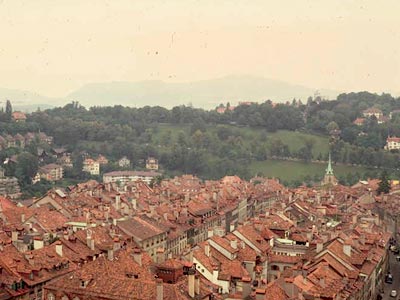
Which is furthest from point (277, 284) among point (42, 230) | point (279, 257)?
point (42, 230)

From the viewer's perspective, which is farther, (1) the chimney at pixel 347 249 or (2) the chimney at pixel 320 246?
(2) the chimney at pixel 320 246

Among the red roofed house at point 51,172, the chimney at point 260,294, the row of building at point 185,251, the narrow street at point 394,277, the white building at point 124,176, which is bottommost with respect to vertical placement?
the white building at point 124,176

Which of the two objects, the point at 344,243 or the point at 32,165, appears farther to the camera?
the point at 32,165

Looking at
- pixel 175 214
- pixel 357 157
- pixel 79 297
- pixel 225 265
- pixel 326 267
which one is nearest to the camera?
pixel 79 297

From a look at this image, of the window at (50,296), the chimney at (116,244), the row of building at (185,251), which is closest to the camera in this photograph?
the window at (50,296)

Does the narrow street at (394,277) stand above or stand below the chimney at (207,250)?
below

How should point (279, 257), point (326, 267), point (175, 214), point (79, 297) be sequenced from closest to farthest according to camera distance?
1. point (79, 297)
2. point (326, 267)
3. point (279, 257)
4. point (175, 214)

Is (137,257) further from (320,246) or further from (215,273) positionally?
(320,246)

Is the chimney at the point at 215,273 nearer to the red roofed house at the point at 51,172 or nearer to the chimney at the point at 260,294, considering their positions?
the chimney at the point at 260,294

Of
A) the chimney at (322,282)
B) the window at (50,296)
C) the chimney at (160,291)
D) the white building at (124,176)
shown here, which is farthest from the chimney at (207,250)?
the white building at (124,176)

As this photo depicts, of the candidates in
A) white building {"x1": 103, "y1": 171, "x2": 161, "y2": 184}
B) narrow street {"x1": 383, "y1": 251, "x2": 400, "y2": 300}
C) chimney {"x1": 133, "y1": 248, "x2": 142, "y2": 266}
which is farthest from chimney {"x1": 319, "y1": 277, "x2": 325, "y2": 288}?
white building {"x1": 103, "y1": 171, "x2": 161, "y2": 184}

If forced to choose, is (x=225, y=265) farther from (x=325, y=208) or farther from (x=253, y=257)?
(x=325, y=208)
